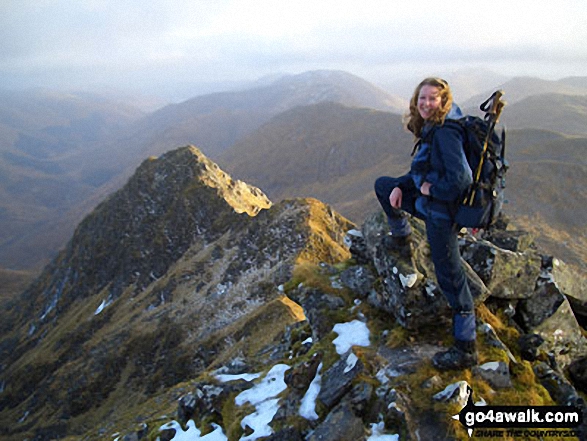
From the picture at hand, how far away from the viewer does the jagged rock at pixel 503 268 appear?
12.1m

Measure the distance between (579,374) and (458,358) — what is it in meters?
4.54

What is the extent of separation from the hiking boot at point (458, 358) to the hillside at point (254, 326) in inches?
7.3

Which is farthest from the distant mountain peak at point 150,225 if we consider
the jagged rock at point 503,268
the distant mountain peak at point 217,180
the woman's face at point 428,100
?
the woman's face at point 428,100

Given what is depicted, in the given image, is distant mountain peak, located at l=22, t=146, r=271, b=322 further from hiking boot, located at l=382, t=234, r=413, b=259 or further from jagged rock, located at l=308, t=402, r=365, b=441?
jagged rock, located at l=308, t=402, r=365, b=441

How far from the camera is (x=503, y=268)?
1220cm

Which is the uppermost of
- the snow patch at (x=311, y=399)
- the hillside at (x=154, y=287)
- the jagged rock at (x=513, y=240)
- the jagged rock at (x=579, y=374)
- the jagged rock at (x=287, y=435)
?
the jagged rock at (x=513, y=240)

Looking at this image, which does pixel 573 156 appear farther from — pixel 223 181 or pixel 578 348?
pixel 578 348

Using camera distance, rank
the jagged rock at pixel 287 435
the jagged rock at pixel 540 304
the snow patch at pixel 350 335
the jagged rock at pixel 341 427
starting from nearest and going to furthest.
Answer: the jagged rock at pixel 341 427 < the jagged rock at pixel 287 435 < the snow patch at pixel 350 335 < the jagged rock at pixel 540 304

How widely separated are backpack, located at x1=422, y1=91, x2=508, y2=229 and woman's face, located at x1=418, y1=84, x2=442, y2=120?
41 cm

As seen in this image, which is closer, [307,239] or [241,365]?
[241,365]

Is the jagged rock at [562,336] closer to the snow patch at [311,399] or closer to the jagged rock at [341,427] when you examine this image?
the jagged rock at [341,427]

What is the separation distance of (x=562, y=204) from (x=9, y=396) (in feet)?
396

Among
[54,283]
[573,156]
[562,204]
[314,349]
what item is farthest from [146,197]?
[573,156]

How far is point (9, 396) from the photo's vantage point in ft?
218
